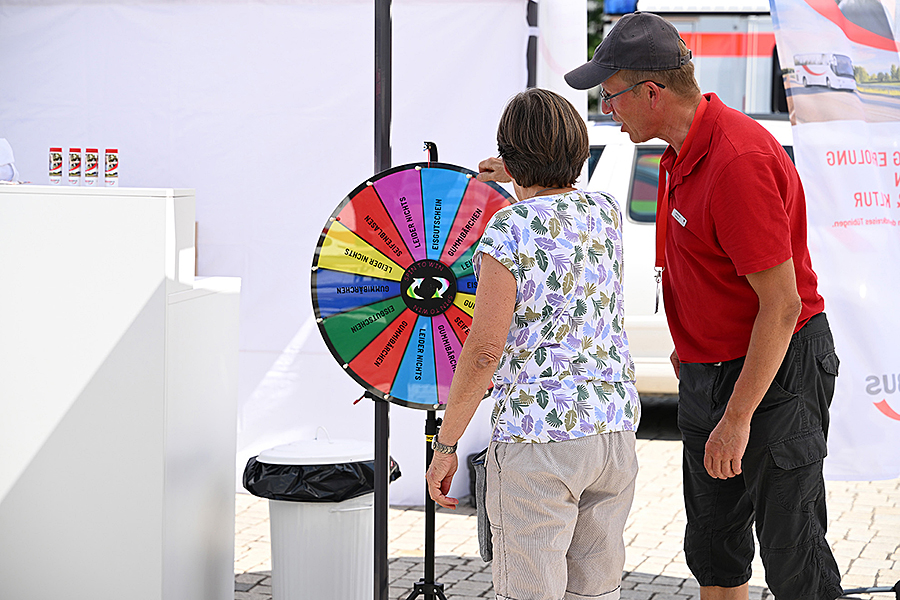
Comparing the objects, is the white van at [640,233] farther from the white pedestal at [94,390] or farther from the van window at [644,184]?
the white pedestal at [94,390]

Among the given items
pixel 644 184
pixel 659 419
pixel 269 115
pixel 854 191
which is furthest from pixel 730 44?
pixel 854 191

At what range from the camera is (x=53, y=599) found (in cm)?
286

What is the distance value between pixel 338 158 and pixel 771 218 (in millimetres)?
2747

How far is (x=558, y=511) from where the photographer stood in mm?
2078

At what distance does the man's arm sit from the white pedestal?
151cm

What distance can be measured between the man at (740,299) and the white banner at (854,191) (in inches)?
44.4

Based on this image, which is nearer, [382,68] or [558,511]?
[558,511]

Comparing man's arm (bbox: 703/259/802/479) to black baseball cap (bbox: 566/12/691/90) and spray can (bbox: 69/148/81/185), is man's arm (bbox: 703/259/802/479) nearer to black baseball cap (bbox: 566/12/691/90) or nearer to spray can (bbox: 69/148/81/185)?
black baseball cap (bbox: 566/12/691/90)

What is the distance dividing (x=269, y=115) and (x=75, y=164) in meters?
1.75

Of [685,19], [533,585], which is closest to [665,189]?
[533,585]

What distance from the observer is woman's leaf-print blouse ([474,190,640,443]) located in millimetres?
2037

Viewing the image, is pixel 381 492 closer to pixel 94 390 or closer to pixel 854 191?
pixel 94 390

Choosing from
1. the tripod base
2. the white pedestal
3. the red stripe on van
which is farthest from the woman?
the red stripe on van

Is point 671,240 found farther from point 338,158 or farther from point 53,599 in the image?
point 338,158
